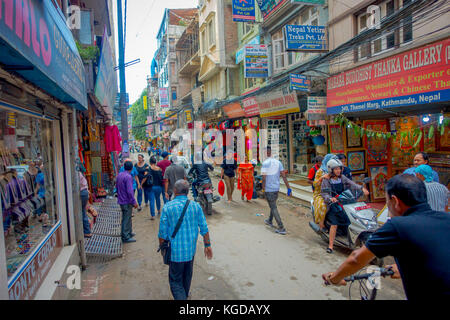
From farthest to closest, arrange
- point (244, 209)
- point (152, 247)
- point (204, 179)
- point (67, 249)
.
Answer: point (244, 209) < point (204, 179) < point (152, 247) < point (67, 249)

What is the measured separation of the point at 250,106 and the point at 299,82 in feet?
15.4

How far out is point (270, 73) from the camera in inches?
521

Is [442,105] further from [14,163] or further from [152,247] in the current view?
[14,163]

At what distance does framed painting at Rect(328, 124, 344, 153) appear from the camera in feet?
28.9

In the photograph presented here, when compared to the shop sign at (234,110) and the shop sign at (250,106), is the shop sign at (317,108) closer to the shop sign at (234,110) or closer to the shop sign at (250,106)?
the shop sign at (250,106)

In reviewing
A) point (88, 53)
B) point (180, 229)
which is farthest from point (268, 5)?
point (180, 229)

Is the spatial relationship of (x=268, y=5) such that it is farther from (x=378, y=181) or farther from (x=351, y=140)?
(x=378, y=181)

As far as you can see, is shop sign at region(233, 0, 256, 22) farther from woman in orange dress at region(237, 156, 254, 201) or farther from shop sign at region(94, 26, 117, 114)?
woman in orange dress at region(237, 156, 254, 201)

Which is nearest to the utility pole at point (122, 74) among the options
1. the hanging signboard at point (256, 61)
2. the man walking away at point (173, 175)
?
the hanging signboard at point (256, 61)

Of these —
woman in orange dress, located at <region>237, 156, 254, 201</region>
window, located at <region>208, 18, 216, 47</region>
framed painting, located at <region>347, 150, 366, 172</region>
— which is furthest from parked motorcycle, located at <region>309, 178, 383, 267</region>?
window, located at <region>208, 18, 216, 47</region>

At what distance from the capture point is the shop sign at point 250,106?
43.5 ft

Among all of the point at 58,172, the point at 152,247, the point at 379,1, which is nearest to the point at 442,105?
the point at 379,1

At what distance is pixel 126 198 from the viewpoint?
6102 millimetres

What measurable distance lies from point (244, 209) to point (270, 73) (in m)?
6.98
